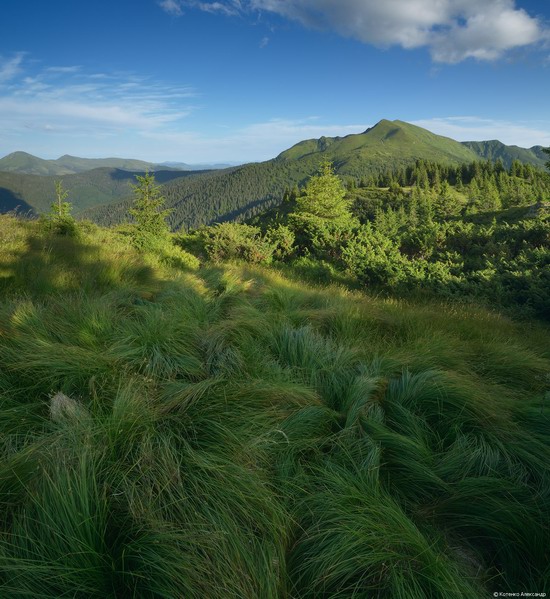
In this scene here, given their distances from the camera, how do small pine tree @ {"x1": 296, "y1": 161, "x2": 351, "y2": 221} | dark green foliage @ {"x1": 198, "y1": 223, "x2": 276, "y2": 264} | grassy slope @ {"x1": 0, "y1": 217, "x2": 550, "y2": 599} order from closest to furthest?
1. grassy slope @ {"x1": 0, "y1": 217, "x2": 550, "y2": 599}
2. dark green foliage @ {"x1": 198, "y1": 223, "x2": 276, "y2": 264}
3. small pine tree @ {"x1": 296, "y1": 161, "x2": 351, "y2": 221}

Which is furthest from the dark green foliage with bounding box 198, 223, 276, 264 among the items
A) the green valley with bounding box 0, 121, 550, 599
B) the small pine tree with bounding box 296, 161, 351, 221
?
the small pine tree with bounding box 296, 161, 351, 221

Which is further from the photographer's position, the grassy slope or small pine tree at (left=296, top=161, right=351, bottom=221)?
small pine tree at (left=296, top=161, right=351, bottom=221)

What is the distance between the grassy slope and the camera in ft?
4.77

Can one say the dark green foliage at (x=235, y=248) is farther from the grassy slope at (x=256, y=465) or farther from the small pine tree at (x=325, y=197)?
the small pine tree at (x=325, y=197)

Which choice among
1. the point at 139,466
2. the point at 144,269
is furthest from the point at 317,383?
the point at 144,269

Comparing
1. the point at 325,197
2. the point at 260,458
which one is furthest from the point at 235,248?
the point at 325,197

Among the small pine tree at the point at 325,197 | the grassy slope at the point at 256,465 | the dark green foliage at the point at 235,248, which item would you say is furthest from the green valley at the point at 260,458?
the small pine tree at the point at 325,197

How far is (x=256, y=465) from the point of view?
2029 mm

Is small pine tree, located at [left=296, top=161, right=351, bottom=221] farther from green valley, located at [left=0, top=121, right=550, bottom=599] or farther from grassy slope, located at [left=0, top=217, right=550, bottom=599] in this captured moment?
grassy slope, located at [left=0, top=217, right=550, bottom=599]

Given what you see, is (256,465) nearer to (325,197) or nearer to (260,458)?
(260,458)

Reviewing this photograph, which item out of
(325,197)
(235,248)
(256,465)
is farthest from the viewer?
(325,197)

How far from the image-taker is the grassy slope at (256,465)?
145 centimetres

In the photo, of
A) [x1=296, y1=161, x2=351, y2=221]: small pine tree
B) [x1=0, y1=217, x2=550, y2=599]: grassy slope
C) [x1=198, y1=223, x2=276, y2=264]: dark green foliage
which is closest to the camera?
[x1=0, y1=217, x2=550, y2=599]: grassy slope

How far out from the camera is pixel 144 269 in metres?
7.75
